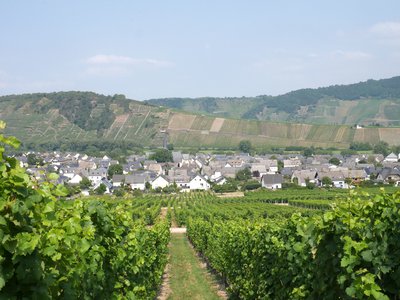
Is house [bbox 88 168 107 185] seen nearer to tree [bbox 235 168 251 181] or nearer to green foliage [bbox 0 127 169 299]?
tree [bbox 235 168 251 181]

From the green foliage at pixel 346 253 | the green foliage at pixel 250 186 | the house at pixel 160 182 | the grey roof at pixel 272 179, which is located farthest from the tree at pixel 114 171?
the green foliage at pixel 346 253

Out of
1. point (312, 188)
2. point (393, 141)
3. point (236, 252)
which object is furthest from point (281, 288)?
point (393, 141)

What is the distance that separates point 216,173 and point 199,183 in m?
15.4

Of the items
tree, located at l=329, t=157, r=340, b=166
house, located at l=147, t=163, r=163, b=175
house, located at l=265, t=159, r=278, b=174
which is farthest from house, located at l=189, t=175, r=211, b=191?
tree, located at l=329, t=157, r=340, b=166

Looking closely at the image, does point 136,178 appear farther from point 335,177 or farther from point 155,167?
point 335,177

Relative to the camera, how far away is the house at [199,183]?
11112 centimetres

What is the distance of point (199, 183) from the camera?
11131 cm

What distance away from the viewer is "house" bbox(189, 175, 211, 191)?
365 ft

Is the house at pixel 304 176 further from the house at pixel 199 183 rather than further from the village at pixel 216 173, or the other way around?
the house at pixel 199 183

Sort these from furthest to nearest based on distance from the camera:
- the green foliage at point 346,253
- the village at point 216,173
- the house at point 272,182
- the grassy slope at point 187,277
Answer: the house at point 272,182 → the village at point 216,173 → the grassy slope at point 187,277 → the green foliage at point 346,253

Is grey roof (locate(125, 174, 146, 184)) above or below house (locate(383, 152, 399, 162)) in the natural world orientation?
above

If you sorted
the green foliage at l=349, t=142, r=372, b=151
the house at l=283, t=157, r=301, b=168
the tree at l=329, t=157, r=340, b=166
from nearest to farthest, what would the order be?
the tree at l=329, t=157, r=340, b=166, the house at l=283, t=157, r=301, b=168, the green foliage at l=349, t=142, r=372, b=151

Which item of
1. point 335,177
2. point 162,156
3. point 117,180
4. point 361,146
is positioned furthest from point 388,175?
point 361,146

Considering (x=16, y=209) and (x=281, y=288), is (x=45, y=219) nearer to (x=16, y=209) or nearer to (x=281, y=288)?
(x=16, y=209)
